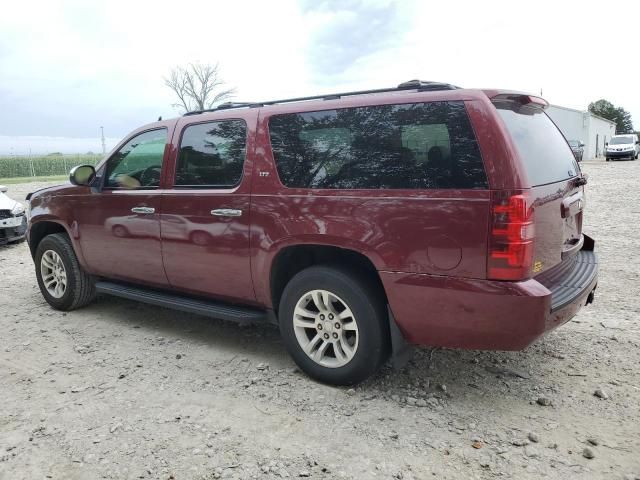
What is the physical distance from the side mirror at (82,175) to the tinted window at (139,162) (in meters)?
0.16

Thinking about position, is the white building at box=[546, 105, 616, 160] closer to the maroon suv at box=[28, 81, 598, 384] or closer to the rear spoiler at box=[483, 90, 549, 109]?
the rear spoiler at box=[483, 90, 549, 109]

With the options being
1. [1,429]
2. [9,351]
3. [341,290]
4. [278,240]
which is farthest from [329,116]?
[9,351]

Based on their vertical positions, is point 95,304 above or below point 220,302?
below

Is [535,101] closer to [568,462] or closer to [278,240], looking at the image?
[278,240]

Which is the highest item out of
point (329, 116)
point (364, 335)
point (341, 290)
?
point (329, 116)

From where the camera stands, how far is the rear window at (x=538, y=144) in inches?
113

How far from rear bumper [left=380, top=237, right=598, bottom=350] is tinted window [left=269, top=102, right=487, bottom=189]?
0.56 meters

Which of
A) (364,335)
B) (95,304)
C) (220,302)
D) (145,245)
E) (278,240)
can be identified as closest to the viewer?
(364,335)

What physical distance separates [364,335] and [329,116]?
1421 mm

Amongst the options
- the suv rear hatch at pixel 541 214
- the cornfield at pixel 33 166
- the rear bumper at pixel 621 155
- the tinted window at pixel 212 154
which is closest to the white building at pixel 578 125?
the rear bumper at pixel 621 155

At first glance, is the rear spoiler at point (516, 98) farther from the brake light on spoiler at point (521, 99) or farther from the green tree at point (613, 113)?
the green tree at point (613, 113)

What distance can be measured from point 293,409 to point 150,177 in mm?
2345

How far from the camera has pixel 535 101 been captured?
320cm

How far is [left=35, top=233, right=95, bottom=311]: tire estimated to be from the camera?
16.5ft
